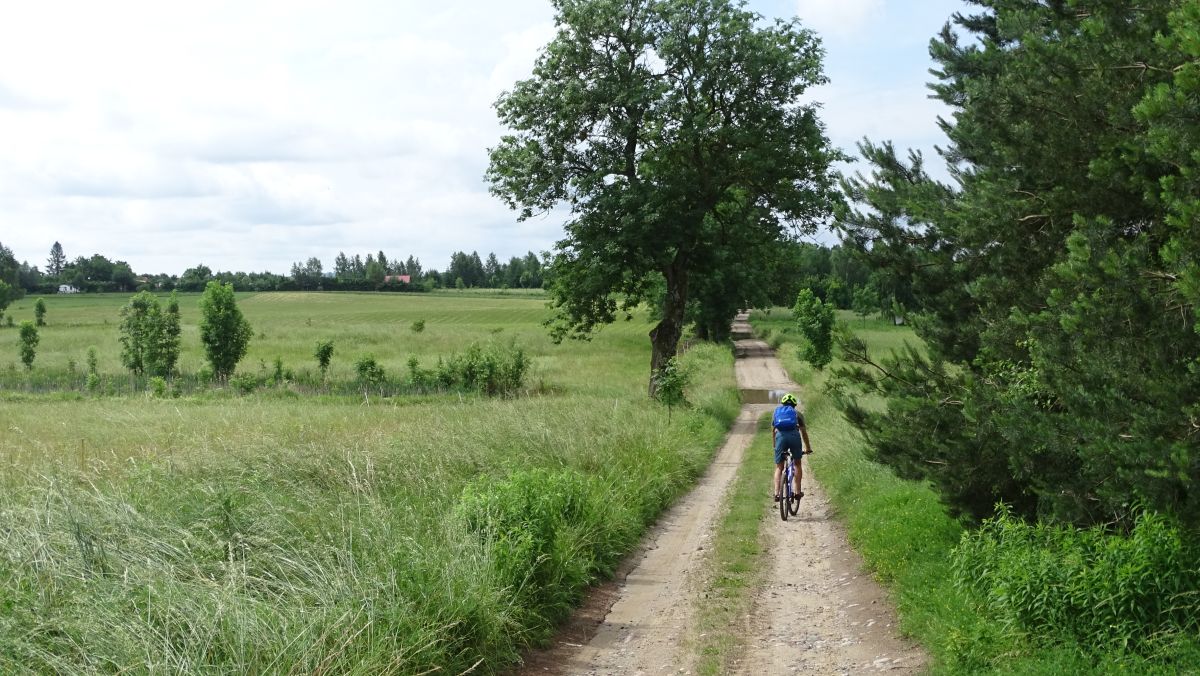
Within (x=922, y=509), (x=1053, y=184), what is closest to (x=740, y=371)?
(x=922, y=509)

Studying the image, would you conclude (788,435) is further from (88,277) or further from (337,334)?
(88,277)

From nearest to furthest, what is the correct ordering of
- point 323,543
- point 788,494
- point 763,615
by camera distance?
1. point 323,543
2. point 763,615
3. point 788,494

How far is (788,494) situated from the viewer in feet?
43.7

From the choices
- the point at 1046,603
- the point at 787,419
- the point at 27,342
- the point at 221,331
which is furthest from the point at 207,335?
the point at 1046,603

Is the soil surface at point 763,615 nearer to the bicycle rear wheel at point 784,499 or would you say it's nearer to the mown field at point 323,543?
the bicycle rear wheel at point 784,499

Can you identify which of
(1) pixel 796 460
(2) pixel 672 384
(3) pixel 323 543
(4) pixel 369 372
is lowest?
(4) pixel 369 372

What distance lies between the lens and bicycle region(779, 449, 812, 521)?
525 inches

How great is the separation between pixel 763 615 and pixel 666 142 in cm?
2184

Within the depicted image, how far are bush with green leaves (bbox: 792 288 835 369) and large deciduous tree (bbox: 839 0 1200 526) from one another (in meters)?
31.9

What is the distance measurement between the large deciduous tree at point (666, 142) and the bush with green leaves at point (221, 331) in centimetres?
2499

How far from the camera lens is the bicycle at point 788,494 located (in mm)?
13328

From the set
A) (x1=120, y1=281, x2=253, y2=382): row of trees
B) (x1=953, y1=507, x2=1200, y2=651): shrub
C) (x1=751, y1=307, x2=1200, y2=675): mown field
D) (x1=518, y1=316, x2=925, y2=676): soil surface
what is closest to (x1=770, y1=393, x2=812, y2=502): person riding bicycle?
(x1=518, y1=316, x2=925, y2=676): soil surface

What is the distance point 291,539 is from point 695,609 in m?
3.70

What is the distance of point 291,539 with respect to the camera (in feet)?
24.1
